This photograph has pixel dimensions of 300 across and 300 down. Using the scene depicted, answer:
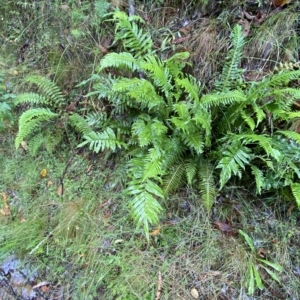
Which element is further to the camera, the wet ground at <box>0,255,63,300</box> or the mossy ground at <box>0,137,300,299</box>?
the wet ground at <box>0,255,63,300</box>

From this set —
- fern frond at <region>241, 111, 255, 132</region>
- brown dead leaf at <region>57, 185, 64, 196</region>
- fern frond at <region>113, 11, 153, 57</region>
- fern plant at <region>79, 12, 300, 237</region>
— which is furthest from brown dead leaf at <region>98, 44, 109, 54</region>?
fern frond at <region>241, 111, 255, 132</region>

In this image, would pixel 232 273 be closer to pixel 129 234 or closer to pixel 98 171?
pixel 129 234

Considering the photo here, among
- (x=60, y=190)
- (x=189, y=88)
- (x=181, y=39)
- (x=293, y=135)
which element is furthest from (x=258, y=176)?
(x=60, y=190)

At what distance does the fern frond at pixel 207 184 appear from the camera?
2.46 meters

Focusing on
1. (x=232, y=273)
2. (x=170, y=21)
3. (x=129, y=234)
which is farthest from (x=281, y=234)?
(x=170, y=21)

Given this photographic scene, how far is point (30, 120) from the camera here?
9.89 ft

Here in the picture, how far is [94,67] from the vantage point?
315 centimetres

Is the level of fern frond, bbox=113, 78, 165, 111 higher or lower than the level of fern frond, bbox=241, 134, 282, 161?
higher

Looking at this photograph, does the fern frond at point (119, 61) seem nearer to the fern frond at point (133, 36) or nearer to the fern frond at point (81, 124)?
the fern frond at point (133, 36)

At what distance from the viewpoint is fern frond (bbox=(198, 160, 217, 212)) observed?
246 cm

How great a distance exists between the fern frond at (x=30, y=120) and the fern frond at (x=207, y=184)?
4.95 feet

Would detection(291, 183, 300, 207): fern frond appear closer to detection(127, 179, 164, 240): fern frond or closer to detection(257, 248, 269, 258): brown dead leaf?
detection(257, 248, 269, 258): brown dead leaf

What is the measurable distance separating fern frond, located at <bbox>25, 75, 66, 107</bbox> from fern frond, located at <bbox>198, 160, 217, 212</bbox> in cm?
157

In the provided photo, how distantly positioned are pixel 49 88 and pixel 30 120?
1.23ft
